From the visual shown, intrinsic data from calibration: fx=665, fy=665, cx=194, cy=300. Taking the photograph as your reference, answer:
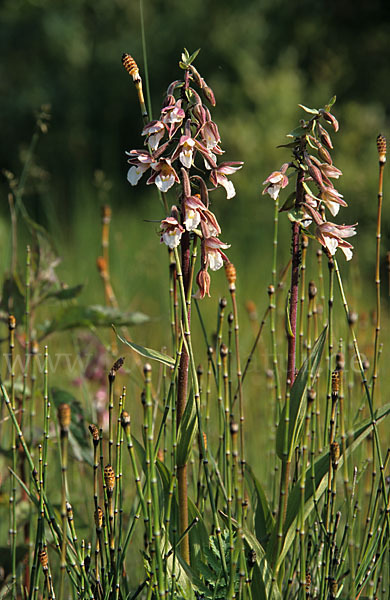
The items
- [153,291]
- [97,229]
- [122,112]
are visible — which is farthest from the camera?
[122,112]

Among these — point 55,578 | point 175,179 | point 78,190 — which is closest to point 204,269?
point 175,179

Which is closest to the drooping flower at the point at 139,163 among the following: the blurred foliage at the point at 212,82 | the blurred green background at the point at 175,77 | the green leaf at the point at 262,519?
the green leaf at the point at 262,519

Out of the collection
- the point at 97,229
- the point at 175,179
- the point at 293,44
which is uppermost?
the point at 293,44

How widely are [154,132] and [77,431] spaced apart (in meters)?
0.59

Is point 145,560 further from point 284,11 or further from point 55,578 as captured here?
point 284,11

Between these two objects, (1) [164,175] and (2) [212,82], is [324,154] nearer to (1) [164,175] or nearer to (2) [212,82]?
(1) [164,175]

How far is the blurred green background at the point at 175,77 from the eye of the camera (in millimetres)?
3691

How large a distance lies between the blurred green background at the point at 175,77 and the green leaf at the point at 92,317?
1.28m

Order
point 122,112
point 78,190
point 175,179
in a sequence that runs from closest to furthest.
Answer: point 175,179 → point 78,190 → point 122,112

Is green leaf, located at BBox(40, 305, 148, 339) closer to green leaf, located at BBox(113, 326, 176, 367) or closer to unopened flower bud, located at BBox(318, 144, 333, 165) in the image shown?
green leaf, located at BBox(113, 326, 176, 367)

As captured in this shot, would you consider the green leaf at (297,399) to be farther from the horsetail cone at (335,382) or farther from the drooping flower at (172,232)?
the drooping flower at (172,232)

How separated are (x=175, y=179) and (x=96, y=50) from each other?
4.93m

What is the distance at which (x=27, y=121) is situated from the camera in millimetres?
5582

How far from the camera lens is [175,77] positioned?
4.95m
